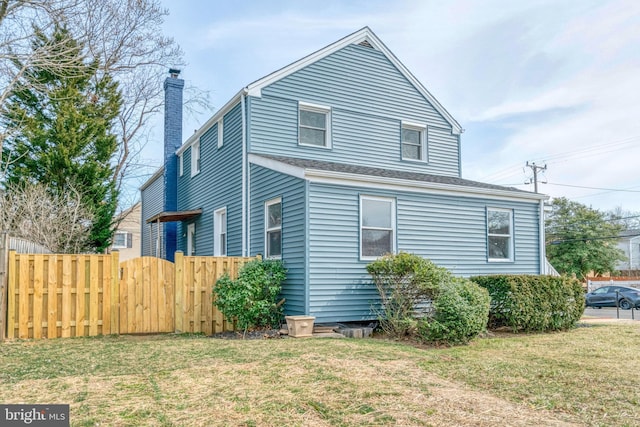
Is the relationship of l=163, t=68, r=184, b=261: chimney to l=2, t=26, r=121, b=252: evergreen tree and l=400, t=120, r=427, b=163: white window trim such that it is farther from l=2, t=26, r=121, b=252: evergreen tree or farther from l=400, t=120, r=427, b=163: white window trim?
l=400, t=120, r=427, b=163: white window trim

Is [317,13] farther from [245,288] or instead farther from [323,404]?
[323,404]

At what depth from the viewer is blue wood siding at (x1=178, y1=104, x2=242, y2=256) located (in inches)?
504

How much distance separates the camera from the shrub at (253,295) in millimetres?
9414

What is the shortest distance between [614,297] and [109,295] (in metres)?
23.7

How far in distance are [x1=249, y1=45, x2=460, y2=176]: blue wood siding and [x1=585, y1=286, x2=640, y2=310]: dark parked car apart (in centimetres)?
1391

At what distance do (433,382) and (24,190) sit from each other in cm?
1389

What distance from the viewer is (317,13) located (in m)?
13.5

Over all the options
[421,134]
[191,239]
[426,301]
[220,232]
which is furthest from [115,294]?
[421,134]

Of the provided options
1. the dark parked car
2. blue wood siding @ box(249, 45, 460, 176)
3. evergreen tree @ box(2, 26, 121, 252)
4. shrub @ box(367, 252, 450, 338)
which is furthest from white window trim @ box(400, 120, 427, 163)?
the dark parked car

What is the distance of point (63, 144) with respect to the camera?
52.2 feet

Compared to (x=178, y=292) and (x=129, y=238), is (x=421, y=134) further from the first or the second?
(x=129, y=238)

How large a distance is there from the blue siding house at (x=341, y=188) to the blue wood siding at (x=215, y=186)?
54mm

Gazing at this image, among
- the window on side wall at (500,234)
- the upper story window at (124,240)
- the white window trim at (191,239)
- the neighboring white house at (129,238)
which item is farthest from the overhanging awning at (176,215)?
the upper story window at (124,240)

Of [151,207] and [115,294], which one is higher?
[151,207]
